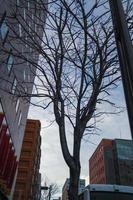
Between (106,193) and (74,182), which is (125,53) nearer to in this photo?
(74,182)

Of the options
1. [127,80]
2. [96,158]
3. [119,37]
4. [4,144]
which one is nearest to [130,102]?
[127,80]

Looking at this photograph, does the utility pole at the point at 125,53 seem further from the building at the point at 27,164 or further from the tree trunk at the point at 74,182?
the building at the point at 27,164

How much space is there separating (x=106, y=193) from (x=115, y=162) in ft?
208

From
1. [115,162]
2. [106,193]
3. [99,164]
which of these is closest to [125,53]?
[106,193]

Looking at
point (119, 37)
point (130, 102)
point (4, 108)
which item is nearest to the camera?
point (130, 102)

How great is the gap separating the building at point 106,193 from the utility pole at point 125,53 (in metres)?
7.67

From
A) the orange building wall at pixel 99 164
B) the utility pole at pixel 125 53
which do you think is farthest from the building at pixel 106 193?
the orange building wall at pixel 99 164

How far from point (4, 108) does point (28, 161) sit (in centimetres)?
3509

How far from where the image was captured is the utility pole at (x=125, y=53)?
158 cm

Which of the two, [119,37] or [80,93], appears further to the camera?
[80,93]

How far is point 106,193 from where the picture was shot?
29.1 feet

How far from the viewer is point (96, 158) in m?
82.0

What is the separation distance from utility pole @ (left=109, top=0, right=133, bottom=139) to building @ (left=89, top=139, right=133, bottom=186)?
6517cm

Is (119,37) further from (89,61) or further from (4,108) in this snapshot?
(4,108)
